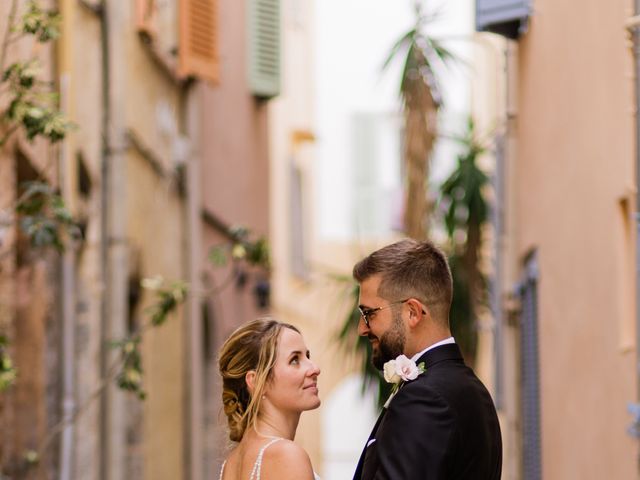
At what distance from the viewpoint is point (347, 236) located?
91.0 ft

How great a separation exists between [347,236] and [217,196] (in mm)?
10952

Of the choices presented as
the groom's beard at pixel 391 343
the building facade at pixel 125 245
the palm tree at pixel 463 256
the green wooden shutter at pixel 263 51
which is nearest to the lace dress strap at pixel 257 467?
the groom's beard at pixel 391 343

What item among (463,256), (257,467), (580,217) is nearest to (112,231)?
(463,256)

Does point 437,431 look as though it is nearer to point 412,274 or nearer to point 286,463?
point 412,274

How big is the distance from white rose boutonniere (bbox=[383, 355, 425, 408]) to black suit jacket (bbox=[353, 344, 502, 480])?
19 mm

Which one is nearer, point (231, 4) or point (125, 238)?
point (125, 238)

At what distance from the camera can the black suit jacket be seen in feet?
15.1

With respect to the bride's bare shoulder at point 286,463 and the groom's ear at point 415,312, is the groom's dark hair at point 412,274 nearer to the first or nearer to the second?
the groom's ear at point 415,312

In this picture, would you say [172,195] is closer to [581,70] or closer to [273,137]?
[581,70]

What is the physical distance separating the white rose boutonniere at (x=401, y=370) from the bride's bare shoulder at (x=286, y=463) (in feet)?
1.70

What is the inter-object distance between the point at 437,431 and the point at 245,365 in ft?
3.14

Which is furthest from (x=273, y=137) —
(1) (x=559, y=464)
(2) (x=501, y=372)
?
(1) (x=559, y=464)

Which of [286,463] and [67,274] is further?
[67,274]

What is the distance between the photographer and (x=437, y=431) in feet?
15.2
